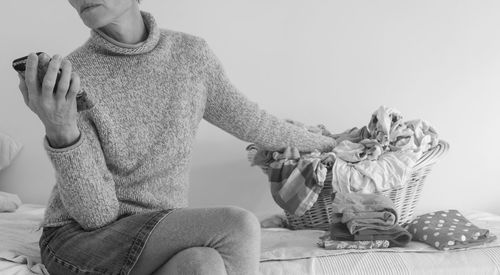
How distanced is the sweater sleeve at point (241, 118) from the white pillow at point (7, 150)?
946mm

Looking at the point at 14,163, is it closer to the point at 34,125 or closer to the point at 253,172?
the point at 34,125

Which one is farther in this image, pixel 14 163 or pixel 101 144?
pixel 14 163

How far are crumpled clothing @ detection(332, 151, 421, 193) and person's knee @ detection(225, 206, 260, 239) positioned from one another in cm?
45

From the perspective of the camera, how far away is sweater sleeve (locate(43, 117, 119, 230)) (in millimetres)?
1069

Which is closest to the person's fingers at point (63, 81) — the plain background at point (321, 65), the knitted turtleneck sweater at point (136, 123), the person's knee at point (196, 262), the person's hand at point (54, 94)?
the person's hand at point (54, 94)

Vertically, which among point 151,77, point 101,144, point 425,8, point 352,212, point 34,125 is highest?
point 425,8

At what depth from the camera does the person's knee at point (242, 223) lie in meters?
1.07

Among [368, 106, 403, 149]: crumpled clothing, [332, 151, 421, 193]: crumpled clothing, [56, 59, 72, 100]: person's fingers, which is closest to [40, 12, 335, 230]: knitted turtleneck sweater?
[56, 59, 72, 100]: person's fingers

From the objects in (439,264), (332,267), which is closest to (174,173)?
(332,267)

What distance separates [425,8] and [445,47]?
0.52 ft

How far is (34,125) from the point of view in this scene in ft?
6.85

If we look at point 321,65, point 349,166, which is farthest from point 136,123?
point 321,65

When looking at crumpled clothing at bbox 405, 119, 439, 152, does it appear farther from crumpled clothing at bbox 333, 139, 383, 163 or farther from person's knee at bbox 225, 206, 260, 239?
person's knee at bbox 225, 206, 260, 239

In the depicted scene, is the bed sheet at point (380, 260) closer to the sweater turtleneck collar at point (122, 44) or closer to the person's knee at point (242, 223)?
the person's knee at point (242, 223)
